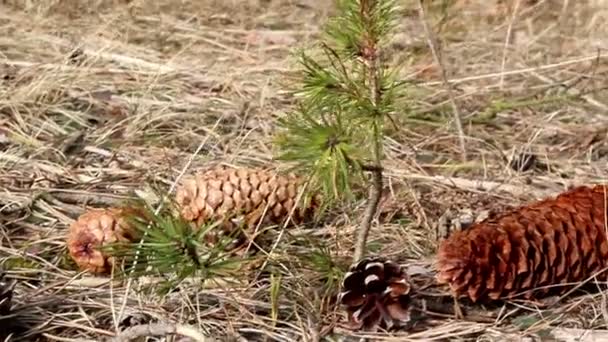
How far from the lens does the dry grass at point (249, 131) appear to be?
4.69 ft

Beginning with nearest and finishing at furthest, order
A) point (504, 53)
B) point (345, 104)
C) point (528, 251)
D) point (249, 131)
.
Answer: point (345, 104) < point (528, 251) < point (249, 131) < point (504, 53)

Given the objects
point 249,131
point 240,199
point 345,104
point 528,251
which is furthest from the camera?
point 249,131

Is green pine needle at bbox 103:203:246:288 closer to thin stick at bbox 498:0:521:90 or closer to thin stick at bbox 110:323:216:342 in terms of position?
thin stick at bbox 110:323:216:342

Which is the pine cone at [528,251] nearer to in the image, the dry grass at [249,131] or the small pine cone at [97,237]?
the dry grass at [249,131]

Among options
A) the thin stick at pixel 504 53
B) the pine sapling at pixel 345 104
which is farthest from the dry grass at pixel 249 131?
the pine sapling at pixel 345 104

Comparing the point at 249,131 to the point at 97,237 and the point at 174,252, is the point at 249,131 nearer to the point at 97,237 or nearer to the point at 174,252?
the point at 97,237

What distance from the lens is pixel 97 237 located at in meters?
1.53

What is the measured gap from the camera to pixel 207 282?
1.47m

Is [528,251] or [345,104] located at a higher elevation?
[345,104]

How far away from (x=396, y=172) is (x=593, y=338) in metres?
0.62

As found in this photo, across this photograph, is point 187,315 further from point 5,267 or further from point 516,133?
point 516,133

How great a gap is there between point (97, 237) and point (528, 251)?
1.96 feet

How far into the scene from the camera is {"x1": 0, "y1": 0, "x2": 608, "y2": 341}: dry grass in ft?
4.69

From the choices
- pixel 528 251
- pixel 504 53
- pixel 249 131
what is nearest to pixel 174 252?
pixel 528 251
